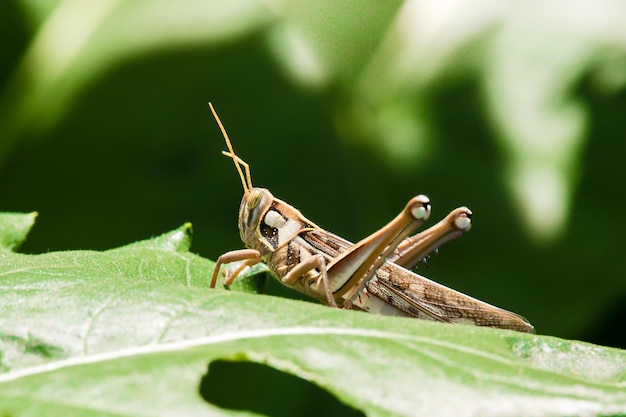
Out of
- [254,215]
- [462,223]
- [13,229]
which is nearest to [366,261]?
[462,223]

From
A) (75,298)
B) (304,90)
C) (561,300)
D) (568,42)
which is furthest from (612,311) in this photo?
(75,298)

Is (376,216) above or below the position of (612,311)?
below

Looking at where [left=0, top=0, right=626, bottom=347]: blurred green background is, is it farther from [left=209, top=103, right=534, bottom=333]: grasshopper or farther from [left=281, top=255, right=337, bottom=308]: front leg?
[left=281, top=255, right=337, bottom=308]: front leg

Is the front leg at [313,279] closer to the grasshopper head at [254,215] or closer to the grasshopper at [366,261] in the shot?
the grasshopper at [366,261]

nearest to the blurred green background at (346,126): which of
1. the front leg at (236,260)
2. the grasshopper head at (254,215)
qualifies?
the grasshopper head at (254,215)

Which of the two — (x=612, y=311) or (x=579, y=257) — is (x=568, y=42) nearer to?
(x=579, y=257)

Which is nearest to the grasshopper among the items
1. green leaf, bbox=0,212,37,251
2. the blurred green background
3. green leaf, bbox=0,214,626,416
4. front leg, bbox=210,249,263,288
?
front leg, bbox=210,249,263,288

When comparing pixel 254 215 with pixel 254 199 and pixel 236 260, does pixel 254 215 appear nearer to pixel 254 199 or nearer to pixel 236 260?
pixel 254 199
